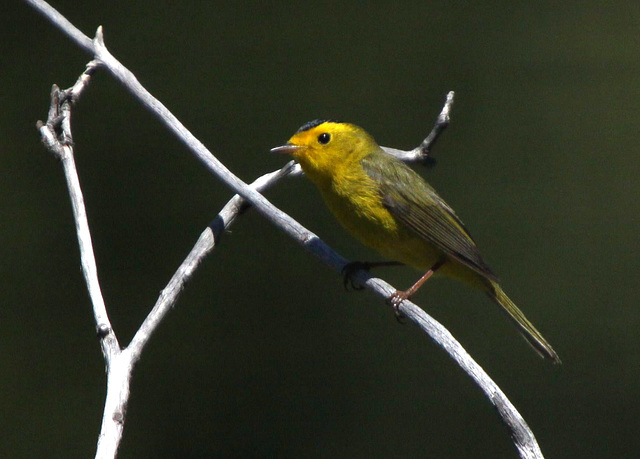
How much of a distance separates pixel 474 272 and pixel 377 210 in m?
0.44

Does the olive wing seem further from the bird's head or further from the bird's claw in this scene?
the bird's claw

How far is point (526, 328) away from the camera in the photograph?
9.42 feet

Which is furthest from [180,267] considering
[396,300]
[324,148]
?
[324,148]

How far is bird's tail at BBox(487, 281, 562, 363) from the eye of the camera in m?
2.85

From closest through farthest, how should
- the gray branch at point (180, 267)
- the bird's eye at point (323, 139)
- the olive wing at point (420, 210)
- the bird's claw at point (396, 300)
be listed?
the gray branch at point (180, 267)
the bird's claw at point (396, 300)
the olive wing at point (420, 210)
the bird's eye at point (323, 139)

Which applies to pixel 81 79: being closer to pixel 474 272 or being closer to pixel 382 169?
pixel 382 169

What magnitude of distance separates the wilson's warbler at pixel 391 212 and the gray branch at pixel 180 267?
174 millimetres

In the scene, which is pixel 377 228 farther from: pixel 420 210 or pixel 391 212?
pixel 420 210

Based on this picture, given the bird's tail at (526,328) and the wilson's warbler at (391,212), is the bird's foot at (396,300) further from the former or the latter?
the bird's tail at (526,328)

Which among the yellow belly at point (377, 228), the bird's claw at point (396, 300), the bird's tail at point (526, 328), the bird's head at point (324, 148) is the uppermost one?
the bird's head at point (324, 148)

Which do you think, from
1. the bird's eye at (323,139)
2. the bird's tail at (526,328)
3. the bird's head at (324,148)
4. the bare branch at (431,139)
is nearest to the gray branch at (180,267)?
the bare branch at (431,139)

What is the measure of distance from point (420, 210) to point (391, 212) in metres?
0.14

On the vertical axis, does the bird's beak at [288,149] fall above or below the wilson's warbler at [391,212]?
above

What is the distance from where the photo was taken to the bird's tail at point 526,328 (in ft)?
9.34
